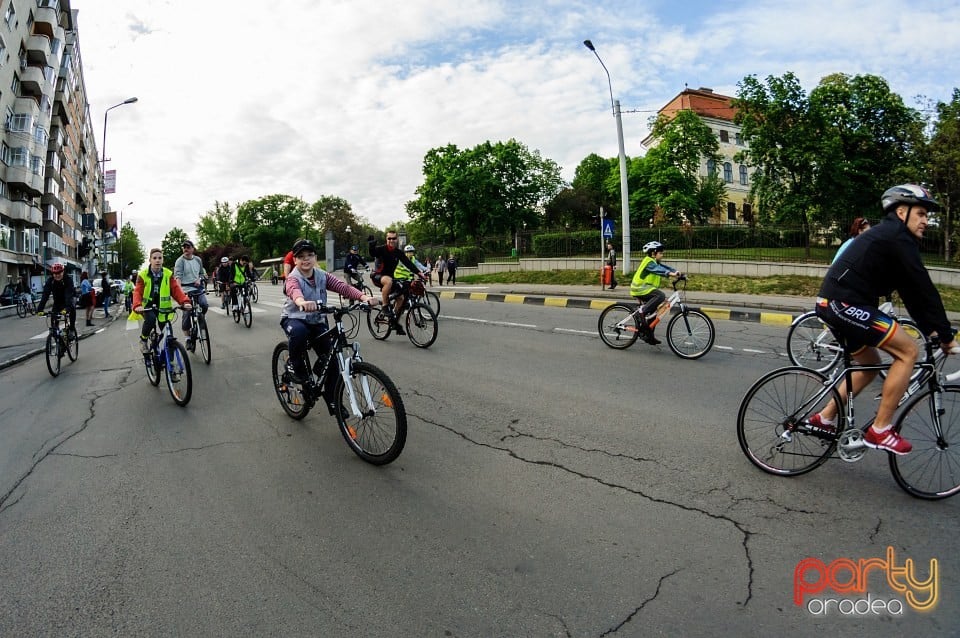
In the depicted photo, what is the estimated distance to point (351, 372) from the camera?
453 cm

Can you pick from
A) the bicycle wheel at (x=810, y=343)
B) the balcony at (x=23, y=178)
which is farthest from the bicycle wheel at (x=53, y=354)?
the balcony at (x=23, y=178)

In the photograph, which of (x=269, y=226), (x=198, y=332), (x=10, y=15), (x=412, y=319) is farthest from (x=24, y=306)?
(x=269, y=226)

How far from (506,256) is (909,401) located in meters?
29.0

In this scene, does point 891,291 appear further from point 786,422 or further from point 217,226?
point 217,226

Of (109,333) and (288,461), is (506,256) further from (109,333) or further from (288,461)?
(288,461)

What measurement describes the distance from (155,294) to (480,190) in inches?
2033

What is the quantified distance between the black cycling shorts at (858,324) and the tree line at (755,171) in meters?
20.0

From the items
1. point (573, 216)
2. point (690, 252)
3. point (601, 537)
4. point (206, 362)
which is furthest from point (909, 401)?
point (573, 216)

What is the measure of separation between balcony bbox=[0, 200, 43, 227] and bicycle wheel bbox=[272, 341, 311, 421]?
45.0 meters

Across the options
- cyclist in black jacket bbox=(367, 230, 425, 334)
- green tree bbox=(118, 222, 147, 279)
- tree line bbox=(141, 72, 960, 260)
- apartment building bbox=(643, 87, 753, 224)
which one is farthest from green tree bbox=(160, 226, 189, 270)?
cyclist in black jacket bbox=(367, 230, 425, 334)

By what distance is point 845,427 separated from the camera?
3.83 meters

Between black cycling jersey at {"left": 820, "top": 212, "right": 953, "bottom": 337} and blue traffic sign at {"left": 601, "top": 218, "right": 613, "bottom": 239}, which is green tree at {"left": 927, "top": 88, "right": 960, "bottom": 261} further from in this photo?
black cycling jersey at {"left": 820, "top": 212, "right": 953, "bottom": 337}

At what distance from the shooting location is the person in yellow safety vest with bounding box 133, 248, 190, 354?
737cm

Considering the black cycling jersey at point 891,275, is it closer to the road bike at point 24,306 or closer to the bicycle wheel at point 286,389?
the bicycle wheel at point 286,389
